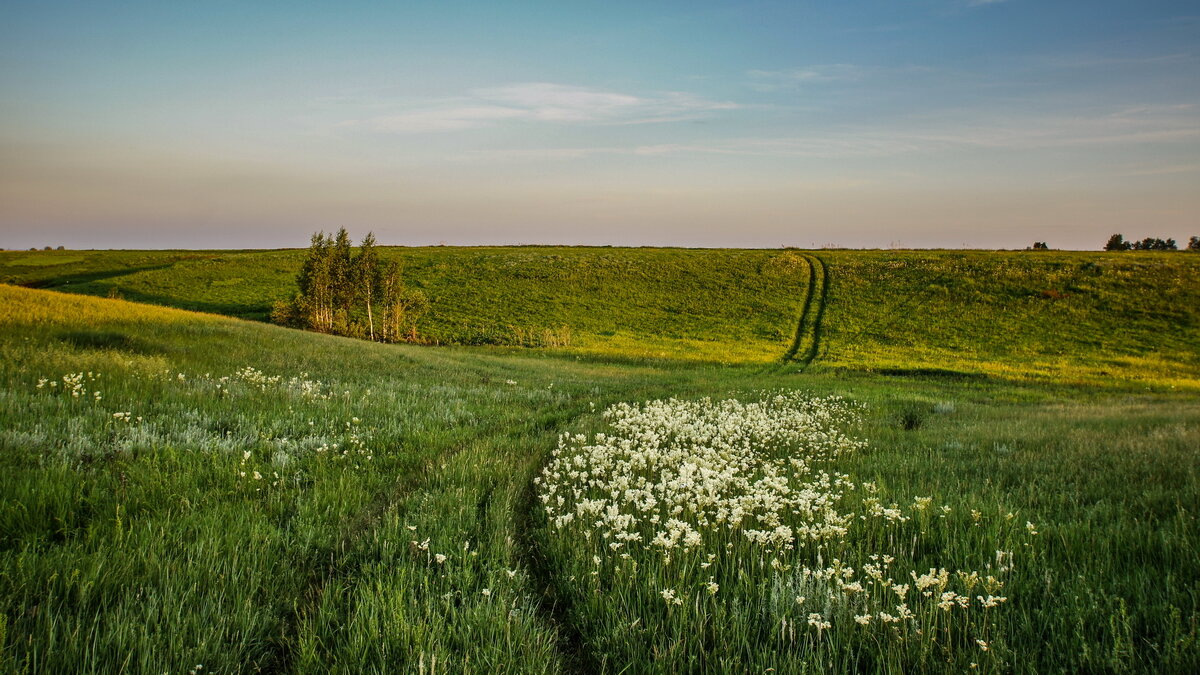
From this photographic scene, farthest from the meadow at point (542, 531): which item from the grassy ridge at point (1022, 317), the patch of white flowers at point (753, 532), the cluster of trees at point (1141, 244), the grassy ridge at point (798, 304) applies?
the cluster of trees at point (1141, 244)

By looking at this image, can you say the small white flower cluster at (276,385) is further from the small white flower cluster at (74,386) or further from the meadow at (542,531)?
the small white flower cluster at (74,386)

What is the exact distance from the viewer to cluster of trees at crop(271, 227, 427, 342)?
154ft

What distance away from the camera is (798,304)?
2275 inches

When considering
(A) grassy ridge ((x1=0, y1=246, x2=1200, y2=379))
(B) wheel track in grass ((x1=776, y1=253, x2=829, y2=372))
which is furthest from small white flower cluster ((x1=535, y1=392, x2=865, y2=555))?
(A) grassy ridge ((x1=0, y1=246, x2=1200, y2=379))

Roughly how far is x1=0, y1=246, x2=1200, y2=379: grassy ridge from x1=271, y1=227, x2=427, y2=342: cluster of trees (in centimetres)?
342

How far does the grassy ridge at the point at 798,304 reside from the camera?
131ft

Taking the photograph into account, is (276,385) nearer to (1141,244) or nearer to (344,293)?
(344,293)

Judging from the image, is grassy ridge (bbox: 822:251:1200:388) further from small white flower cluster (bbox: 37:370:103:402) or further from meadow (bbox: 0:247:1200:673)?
small white flower cluster (bbox: 37:370:103:402)

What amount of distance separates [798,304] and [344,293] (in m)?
46.3

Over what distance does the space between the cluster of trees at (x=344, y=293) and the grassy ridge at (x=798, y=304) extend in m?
3.42

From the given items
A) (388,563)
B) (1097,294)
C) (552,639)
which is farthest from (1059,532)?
(1097,294)

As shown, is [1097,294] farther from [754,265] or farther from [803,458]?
[803,458]

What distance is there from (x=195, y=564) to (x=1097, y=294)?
75938 mm

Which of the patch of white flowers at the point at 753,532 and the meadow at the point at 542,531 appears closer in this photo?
the meadow at the point at 542,531
